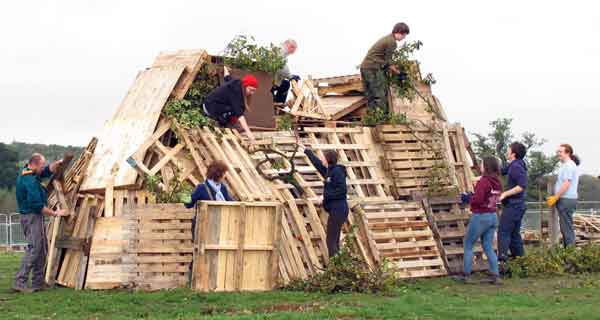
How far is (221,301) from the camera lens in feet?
40.3

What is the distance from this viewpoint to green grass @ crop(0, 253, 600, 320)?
36.3 ft

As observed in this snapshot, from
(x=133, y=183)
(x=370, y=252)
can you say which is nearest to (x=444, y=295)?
(x=370, y=252)

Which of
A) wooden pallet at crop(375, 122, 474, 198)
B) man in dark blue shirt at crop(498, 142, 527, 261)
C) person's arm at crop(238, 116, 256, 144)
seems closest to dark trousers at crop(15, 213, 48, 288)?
person's arm at crop(238, 116, 256, 144)

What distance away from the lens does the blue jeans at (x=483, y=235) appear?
583 inches

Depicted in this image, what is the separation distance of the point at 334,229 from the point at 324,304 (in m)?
2.52

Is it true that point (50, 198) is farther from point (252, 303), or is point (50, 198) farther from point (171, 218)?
point (252, 303)

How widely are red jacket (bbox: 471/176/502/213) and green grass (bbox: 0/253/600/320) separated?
123 centimetres

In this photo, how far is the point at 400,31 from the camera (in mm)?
18922

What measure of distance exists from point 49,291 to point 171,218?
2230 mm

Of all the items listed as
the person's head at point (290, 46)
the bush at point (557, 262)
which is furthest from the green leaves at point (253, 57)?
the bush at point (557, 262)

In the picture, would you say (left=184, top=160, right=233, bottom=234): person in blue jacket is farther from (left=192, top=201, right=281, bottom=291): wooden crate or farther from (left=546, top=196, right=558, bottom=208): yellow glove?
(left=546, top=196, right=558, bottom=208): yellow glove

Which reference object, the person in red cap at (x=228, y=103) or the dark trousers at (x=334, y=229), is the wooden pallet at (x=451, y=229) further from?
the person in red cap at (x=228, y=103)

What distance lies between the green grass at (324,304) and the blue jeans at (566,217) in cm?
283

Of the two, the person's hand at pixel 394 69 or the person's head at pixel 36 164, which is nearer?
the person's head at pixel 36 164
